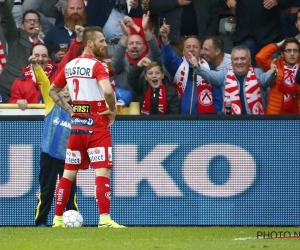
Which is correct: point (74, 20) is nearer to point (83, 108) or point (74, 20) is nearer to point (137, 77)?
point (137, 77)

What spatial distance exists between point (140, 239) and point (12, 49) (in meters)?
5.37

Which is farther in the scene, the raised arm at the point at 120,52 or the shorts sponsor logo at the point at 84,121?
the raised arm at the point at 120,52

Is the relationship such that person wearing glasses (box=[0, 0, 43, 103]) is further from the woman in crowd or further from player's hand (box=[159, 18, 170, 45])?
player's hand (box=[159, 18, 170, 45])

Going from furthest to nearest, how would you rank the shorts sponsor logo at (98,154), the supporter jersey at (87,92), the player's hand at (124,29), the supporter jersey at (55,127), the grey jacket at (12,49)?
the grey jacket at (12,49) < the player's hand at (124,29) < the supporter jersey at (55,127) < the shorts sponsor logo at (98,154) < the supporter jersey at (87,92)

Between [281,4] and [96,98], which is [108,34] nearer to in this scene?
[281,4]

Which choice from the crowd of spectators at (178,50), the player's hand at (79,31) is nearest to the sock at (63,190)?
the player's hand at (79,31)

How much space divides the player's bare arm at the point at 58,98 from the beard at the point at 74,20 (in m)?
3.58

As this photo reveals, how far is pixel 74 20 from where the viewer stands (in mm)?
14281

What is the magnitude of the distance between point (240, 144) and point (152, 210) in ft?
4.63

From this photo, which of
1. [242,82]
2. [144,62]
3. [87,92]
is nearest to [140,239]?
[87,92]

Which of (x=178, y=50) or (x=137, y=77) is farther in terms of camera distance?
(x=178, y=50)

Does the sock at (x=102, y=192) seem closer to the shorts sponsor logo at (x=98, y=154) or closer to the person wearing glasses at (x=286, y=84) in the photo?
the shorts sponsor logo at (x=98, y=154)

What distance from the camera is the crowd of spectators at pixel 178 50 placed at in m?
12.9

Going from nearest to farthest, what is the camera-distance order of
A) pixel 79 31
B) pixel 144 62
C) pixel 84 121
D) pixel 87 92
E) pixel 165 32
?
pixel 87 92 → pixel 84 121 → pixel 79 31 → pixel 144 62 → pixel 165 32
